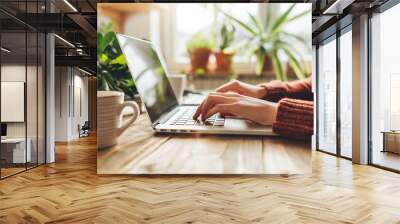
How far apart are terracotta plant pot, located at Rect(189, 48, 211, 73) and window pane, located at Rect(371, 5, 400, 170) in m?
3.15

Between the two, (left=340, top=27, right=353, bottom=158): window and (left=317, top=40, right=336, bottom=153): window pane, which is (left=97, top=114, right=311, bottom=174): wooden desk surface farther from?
(left=317, top=40, right=336, bottom=153): window pane

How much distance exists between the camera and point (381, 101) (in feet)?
22.2

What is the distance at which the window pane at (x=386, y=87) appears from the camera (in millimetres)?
6293

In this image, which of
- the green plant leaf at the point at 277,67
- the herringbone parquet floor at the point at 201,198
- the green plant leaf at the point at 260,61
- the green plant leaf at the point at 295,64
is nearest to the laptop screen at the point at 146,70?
the herringbone parquet floor at the point at 201,198

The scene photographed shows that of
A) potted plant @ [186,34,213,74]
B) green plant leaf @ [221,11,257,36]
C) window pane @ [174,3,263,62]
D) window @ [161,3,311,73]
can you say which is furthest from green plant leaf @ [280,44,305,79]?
potted plant @ [186,34,213,74]

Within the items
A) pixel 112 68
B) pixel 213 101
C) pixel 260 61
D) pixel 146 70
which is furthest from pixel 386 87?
pixel 112 68

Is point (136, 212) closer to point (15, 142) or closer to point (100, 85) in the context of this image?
point (100, 85)

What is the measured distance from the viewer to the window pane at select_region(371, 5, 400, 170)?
629 cm

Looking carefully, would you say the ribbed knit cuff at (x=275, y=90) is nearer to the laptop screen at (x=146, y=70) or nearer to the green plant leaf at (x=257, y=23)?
the green plant leaf at (x=257, y=23)

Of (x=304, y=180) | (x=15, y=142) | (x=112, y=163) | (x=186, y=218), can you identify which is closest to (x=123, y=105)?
(x=112, y=163)

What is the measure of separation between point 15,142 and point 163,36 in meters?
2.86

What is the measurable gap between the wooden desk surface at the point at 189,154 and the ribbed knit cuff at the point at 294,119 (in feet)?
0.50

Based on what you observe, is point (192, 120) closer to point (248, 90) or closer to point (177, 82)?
point (177, 82)

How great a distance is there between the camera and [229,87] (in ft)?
18.8
